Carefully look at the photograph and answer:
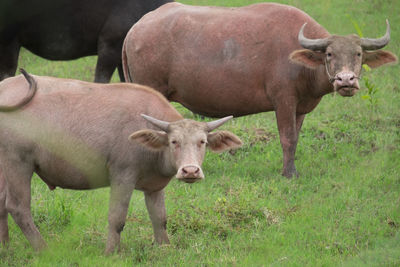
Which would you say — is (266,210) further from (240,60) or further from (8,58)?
(8,58)

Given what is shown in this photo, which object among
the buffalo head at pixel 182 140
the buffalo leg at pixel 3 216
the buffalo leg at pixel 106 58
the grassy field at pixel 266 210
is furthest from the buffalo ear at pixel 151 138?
the buffalo leg at pixel 106 58

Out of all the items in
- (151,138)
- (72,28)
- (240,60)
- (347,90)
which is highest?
(151,138)

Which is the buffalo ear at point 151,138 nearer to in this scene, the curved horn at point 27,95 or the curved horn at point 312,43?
the curved horn at point 27,95

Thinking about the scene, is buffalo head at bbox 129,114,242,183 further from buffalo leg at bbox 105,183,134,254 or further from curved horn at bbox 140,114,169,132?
buffalo leg at bbox 105,183,134,254

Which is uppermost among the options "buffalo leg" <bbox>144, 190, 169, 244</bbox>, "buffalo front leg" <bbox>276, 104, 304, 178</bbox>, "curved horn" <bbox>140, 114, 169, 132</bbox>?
"curved horn" <bbox>140, 114, 169, 132</bbox>

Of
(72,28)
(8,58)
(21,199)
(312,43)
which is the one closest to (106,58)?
(72,28)

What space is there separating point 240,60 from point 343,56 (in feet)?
4.77

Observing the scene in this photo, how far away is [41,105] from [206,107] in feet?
10.7

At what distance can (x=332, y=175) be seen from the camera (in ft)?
28.4

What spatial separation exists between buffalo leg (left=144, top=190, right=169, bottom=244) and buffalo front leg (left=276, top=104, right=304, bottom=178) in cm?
257

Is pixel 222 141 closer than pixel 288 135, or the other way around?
pixel 222 141

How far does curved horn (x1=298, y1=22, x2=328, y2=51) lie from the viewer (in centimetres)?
822

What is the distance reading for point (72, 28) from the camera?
10.2 meters

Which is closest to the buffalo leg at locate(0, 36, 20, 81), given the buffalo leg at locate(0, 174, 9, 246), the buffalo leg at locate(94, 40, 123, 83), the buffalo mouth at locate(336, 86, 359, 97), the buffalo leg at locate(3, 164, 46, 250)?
the buffalo leg at locate(94, 40, 123, 83)
